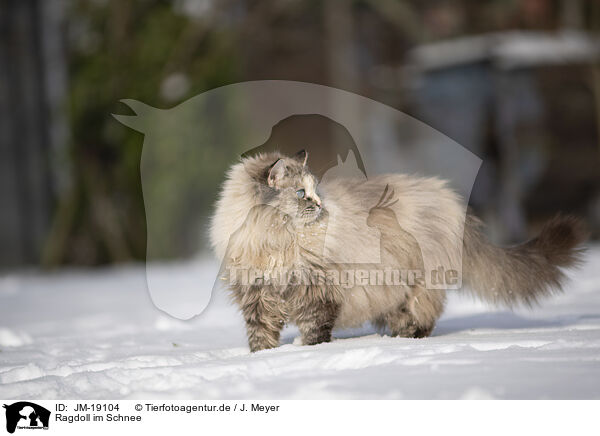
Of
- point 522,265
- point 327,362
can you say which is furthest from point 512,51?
point 327,362

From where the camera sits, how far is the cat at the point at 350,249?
2848mm

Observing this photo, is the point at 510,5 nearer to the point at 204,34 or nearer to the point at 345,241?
the point at 204,34

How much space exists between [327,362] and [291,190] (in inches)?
31.4

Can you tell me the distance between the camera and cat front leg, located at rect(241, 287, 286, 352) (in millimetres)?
2873

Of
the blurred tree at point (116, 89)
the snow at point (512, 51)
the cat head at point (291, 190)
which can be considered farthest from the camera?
the blurred tree at point (116, 89)

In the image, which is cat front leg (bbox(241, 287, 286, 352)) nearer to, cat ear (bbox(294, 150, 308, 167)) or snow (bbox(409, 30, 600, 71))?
cat ear (bbox(294, 150, 308, 167))

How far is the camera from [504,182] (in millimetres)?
8344

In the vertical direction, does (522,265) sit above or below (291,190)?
below

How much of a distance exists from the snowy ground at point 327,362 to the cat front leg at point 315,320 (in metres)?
0.09

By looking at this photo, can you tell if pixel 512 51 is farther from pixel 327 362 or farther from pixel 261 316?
pixel 327 362

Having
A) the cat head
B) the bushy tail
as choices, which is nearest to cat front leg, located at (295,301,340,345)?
the cat head

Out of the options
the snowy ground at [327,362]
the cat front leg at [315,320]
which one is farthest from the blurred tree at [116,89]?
the cat front leg at [315,320]

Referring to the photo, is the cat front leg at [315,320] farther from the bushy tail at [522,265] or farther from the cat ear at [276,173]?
the bushy tail at [522,265]
